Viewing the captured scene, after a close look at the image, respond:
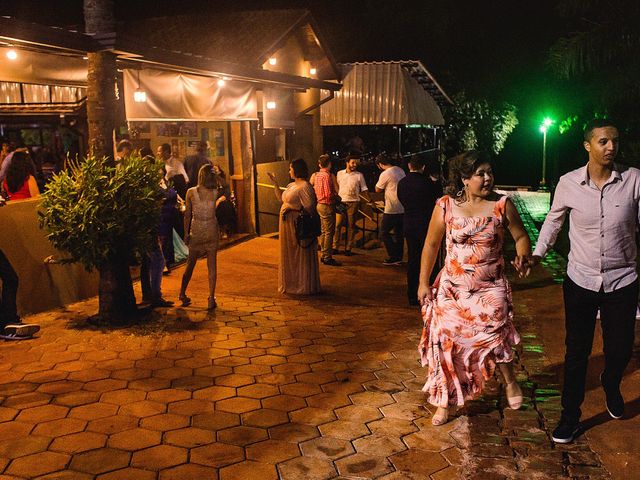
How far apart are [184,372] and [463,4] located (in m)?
33.7

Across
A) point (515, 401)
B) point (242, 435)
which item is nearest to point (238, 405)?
point (242, 435)

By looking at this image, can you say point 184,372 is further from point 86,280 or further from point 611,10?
point 611,10

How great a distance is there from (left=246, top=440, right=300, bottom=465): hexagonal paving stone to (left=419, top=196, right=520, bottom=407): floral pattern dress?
3.63 feet

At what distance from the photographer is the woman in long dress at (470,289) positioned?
189 inches

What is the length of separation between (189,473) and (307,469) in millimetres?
732

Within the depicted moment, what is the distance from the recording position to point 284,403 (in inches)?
214

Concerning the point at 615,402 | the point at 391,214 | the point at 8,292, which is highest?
the point at 391,214

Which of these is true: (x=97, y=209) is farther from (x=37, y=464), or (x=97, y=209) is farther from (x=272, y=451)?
(x=272, y=451)

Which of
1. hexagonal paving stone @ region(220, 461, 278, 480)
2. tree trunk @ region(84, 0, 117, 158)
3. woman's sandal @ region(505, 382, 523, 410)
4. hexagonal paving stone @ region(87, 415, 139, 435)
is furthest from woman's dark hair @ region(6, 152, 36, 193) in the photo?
woman's sandal @ region(505, 382, 523, 410)

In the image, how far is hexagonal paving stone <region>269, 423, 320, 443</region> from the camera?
4797 millimetres

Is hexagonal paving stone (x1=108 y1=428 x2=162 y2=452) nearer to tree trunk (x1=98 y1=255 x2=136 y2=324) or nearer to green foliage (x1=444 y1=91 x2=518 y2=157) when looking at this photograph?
tree trunk (x1=98 y1=255 x2=136 y2=324)

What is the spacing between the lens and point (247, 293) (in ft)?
30.6

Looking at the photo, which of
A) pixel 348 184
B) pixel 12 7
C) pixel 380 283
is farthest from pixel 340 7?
pixel 380 283

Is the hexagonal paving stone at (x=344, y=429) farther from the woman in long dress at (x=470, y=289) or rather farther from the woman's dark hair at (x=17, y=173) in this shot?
the woman's dark hair at (x=17, y=173)
